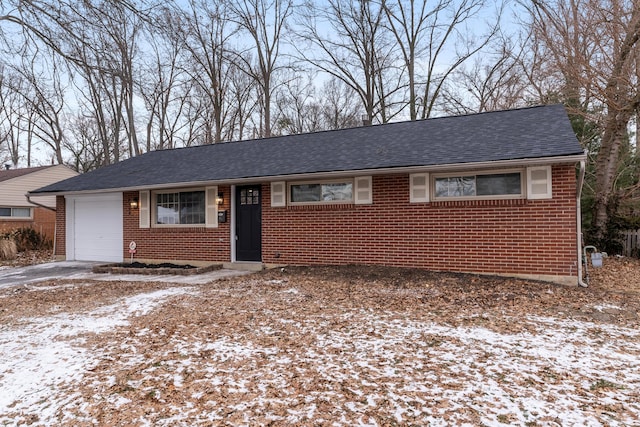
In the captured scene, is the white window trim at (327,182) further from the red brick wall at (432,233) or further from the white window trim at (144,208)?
the white window trim at (144,208)

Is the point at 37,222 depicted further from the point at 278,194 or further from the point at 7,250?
the point at 278,194

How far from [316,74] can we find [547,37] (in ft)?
46.3

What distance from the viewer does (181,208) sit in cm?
1103

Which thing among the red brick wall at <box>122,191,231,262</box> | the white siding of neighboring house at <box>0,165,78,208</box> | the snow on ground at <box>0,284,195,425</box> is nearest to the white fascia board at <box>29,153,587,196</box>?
the red brick wall at <box>122,191,231,262</box>

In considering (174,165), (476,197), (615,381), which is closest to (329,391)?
(615,381)

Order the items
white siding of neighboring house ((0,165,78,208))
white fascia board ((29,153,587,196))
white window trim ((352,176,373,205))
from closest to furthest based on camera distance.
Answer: white fascia board ((29,153,587,196)) → white window trim ((352,176,373,205)) → white siding of neighboring house ((0,165,78,208))

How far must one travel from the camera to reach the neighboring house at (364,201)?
287 inches

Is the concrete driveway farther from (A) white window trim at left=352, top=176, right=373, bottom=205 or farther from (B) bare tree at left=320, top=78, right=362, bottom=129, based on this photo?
(B) bare tree at left=320, top=78, right=362, bottom=129

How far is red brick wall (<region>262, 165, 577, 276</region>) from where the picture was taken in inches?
283

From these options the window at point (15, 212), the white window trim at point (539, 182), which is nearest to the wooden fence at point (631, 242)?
the white window trim at point (539, 182)

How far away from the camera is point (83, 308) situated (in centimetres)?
612

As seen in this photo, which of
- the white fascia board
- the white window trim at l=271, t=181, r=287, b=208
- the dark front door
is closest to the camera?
the white fascia board

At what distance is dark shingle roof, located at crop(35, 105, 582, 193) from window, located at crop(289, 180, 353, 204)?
483 millimetres

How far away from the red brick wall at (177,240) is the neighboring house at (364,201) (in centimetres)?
4
